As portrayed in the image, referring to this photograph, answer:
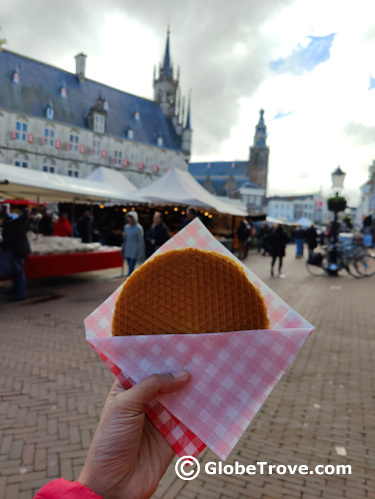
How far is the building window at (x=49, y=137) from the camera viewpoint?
42812 mm

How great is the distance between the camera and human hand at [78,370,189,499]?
84 centimetres

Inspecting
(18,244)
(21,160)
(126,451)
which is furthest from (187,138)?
(126,451)

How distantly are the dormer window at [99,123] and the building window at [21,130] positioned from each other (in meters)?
9.45

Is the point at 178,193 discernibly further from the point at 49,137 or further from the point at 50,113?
the point at 50,113

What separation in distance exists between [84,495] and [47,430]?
8.62 ft

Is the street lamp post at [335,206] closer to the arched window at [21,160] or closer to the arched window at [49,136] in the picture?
the arched window at [21,160]

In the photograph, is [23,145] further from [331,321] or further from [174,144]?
[331,321]

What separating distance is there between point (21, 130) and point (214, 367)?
46.5 meters

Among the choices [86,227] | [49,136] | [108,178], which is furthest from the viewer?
[49,136]

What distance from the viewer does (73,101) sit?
4659 cm

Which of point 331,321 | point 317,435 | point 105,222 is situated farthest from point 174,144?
point 317,435

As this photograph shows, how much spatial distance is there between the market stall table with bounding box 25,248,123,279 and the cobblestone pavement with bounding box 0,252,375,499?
2.20 m

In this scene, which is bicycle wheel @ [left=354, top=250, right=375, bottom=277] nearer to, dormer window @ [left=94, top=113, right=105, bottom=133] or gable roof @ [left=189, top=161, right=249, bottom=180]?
dormer window @ [left=94, top=113, right=105, bottom=133]

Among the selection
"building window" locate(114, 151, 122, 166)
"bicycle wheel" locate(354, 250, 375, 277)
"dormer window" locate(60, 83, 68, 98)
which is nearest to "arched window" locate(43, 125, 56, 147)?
"dormer window" locate(60, 83, 68, 98)
